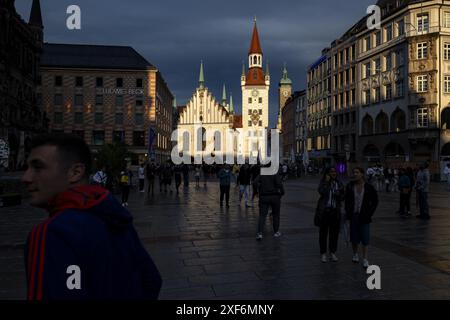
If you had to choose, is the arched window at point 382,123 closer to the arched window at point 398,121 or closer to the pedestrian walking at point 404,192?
the arched window at point 398,121

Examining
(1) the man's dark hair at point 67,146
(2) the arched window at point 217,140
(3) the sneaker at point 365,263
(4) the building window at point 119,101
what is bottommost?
(3) the sneaker at point 365,263

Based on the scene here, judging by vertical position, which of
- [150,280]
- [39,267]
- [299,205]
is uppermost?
[39,267]

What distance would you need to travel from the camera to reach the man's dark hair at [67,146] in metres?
1.78

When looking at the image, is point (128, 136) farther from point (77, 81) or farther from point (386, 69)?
point (386, 69)

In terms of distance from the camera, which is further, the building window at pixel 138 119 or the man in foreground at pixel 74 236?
the building window at pixel 138 119

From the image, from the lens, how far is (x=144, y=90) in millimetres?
66188

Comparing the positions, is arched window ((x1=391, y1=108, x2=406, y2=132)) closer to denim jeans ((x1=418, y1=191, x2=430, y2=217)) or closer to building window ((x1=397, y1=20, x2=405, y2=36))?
building window ((x1=397, y1=20, x2=405, y2=36))

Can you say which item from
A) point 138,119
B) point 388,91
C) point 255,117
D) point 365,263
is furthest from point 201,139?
point 365,263

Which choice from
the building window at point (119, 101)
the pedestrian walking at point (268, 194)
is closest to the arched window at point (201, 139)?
the building window at point (119, 101)

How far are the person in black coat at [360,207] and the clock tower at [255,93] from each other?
10664 centimetres

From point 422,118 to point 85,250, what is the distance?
156ft

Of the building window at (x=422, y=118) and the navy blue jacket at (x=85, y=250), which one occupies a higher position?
the building window at (x=422, y=118)
